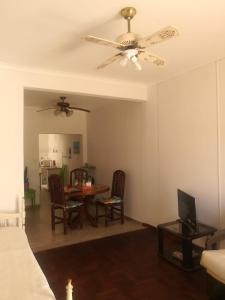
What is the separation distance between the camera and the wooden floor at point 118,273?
257 cm

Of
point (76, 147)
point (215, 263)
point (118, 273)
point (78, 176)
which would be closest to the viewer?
point (215, 263)

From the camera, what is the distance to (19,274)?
1.82 m

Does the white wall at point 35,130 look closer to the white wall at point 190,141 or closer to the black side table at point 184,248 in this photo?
the white wall at point 190,141

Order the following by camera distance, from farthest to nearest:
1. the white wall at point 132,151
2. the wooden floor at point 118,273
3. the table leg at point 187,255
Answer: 1. the white wall at point 132,151
2. the table leg at point 187,255
3. the wooden floor at point 118,273

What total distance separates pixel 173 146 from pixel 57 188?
2.14 m

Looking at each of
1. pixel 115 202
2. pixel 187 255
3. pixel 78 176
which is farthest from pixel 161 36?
pixel 78 176

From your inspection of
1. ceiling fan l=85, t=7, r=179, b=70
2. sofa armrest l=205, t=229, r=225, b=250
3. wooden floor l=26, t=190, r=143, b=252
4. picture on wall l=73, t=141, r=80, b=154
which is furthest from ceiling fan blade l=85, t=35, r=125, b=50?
picture on wall l=73, t=141, r=80, b=154

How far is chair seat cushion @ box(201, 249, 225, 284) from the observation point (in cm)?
217

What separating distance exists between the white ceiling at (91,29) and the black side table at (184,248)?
2.18 metres

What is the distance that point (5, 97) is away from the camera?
10.8 ft

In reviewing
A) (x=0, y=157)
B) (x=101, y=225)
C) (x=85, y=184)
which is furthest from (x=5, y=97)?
(x=101, y=225)

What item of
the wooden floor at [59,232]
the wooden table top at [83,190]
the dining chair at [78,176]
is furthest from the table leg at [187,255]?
the dining chair at [78,176]

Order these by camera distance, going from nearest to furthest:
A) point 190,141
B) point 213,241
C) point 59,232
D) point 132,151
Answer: point 213,241 < point 190,141 < point 59,232 < point 132,151

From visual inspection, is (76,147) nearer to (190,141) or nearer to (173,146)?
(173,146)
